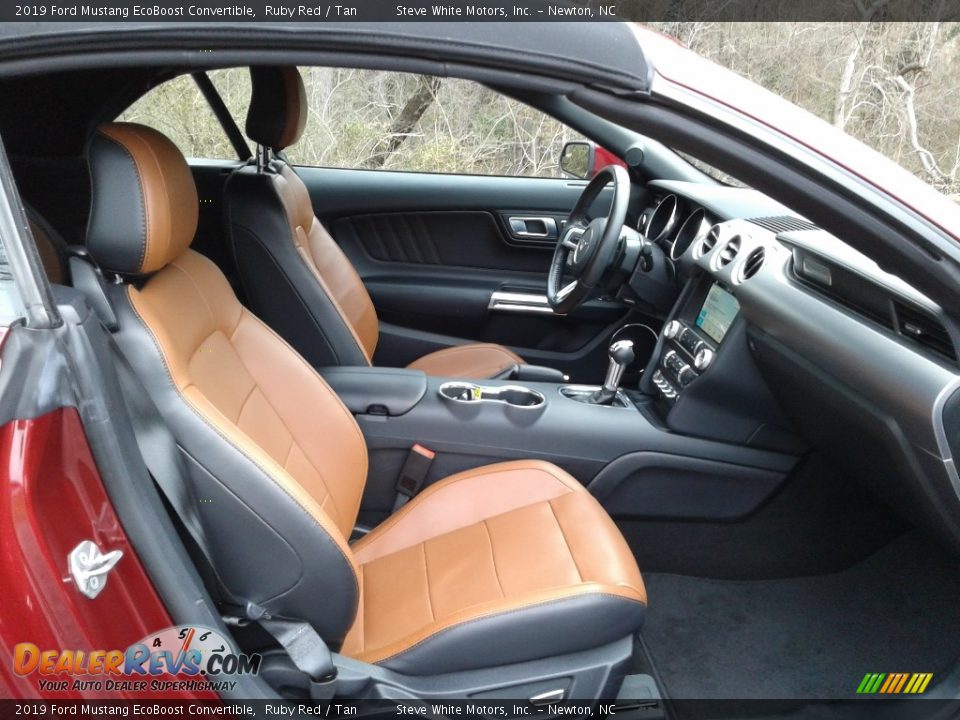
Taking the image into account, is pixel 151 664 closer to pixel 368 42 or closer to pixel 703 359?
pixel 368 42

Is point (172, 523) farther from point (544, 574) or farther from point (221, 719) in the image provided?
point (544, 574)

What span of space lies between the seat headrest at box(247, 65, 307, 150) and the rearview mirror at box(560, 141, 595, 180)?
1041 mm

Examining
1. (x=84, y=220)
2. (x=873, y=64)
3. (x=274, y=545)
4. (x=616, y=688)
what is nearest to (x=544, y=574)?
(x=616, y=688)

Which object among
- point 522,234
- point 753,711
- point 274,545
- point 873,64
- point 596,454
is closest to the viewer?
point 274,545

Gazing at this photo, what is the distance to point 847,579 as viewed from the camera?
7.35ft

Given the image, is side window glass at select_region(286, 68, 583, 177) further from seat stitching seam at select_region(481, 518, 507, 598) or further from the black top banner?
the black top banner

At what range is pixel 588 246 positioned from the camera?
2.31 metres

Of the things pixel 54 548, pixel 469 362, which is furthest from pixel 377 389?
pixel 54 548

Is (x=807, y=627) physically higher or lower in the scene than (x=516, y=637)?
lower

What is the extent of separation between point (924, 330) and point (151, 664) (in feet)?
4.36

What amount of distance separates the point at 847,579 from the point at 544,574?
123 centimetres

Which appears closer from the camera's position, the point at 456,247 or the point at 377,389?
the point at 377,389

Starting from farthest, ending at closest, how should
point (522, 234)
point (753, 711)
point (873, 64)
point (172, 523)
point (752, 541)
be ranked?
1. point (873, 64)
2. point (522, 234)
3. point (752, 541)
4. point (753, 711)
5. point (172, 523)

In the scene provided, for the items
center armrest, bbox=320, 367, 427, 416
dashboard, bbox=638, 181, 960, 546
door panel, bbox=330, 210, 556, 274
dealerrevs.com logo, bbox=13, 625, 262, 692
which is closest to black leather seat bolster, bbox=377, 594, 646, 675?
dealerrevs.com logo, bbox=13, 625, 262, 692
